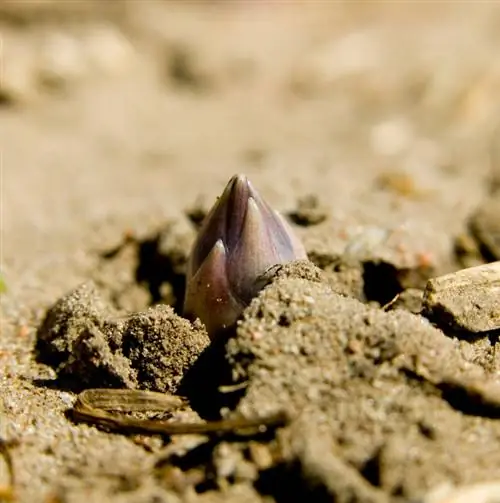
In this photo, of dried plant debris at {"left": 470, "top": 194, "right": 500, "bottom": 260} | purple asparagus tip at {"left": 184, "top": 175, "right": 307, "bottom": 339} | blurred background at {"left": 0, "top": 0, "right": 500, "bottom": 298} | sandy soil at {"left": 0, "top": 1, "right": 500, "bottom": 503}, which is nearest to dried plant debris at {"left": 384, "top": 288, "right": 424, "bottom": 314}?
sandy soil at {"left": 0, "top": 1, "right": 500, "bottom": 503}

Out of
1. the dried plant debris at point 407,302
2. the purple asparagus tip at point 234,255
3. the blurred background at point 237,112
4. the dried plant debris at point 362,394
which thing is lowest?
the dried plant debris at point 362,394

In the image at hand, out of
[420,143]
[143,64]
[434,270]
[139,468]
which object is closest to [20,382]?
[139,468]

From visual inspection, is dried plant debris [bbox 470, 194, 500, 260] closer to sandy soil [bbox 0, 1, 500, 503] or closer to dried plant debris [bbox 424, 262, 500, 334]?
sandy soil [bbox 0, 1, 500, 503]

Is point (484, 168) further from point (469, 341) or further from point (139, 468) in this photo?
point (139, 468)

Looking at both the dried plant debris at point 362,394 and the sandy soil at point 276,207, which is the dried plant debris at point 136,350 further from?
the dried plant debris at point 362,394

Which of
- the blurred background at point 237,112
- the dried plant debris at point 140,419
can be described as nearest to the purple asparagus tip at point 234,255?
the dried plant debris at point 140,419

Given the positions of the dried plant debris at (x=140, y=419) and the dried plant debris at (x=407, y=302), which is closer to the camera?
the dried plant debris at (x=140, y=419)

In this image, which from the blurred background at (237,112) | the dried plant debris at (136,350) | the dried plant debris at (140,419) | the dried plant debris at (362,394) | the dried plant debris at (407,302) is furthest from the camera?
the blurred background at (237,112)
